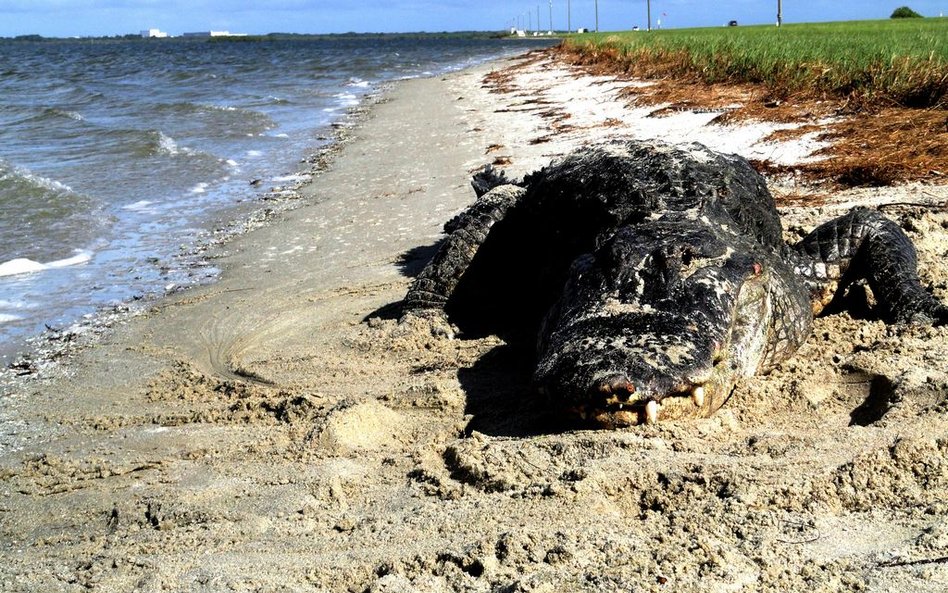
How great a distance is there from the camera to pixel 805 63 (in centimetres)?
1212

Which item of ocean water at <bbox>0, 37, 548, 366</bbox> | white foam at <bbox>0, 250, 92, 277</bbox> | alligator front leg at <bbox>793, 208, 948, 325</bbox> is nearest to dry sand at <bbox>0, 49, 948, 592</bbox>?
alligator front leg at <bbox>793, 208, 948, 325</bbox>

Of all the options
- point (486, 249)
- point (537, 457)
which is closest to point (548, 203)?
point (486, 249)

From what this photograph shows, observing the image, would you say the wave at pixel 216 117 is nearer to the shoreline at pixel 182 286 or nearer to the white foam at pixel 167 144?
the white foam at pixel 167 144

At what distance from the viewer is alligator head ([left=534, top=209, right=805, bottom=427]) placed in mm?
2902

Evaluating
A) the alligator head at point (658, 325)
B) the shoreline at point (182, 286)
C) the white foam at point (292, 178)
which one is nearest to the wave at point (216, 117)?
the shoreline at point (182, 286)

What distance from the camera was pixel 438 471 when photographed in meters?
3.10

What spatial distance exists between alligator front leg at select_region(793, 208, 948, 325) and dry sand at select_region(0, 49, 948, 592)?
7.3 inches

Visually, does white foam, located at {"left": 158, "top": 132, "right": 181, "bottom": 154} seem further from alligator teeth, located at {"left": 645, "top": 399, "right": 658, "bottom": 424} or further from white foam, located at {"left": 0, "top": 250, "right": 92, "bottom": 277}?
alligator teeth, located at {"left": 645, "top": 399, "right": 658, "bottom": 424}

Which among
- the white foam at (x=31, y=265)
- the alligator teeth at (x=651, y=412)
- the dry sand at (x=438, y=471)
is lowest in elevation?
the dry sand at (x=438, y=471)

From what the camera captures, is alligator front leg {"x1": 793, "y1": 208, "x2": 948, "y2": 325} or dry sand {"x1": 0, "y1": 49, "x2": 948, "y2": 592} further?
alligator front leg {"x1": 793, "y1": 208, "x2": 948, "y2": 325}

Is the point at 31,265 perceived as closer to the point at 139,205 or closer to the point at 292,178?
the point at 139,205

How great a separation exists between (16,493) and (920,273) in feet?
16.0

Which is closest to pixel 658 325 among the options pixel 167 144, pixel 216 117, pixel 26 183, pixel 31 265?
pixel 31 265

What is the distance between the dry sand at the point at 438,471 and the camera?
7.91ft
